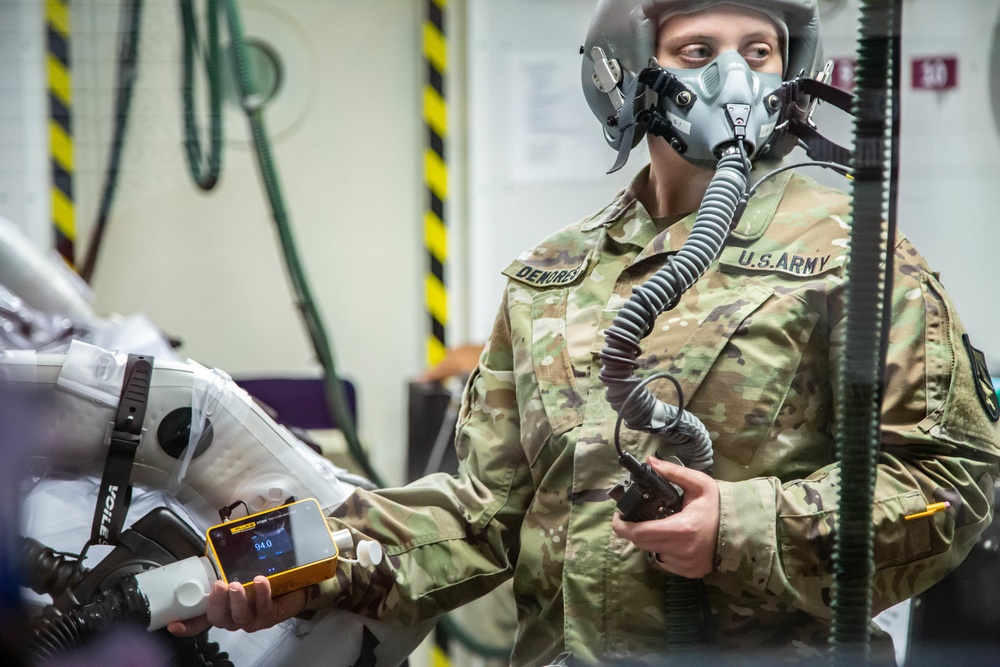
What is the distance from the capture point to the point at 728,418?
117 cm

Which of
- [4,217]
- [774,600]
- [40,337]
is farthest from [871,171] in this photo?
[4,217]

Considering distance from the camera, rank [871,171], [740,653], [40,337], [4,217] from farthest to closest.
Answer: [4,217] < [40,337] < [740,653] < [871,171]

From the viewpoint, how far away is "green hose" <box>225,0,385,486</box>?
93.9 inches

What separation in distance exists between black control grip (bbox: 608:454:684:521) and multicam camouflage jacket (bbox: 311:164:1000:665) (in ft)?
0.17

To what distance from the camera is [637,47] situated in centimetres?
125

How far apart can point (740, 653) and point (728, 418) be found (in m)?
0.27

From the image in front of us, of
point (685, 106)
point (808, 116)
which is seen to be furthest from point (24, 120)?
point (808, 116)

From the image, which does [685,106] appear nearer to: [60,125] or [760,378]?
[760,378]

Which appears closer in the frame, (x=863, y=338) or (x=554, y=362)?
(x=863, y=338)

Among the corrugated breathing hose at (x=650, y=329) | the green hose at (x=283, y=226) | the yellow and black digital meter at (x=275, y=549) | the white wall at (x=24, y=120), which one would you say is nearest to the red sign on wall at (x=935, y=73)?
the corrugated breathing hose at (x=650, y=329)

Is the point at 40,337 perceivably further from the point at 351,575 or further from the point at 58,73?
the point at 351,575

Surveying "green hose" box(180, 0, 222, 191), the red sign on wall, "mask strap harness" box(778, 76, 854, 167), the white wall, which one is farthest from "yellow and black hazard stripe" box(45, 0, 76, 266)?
the red sign on wall

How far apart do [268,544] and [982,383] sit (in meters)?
0.80

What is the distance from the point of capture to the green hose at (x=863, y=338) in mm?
863
